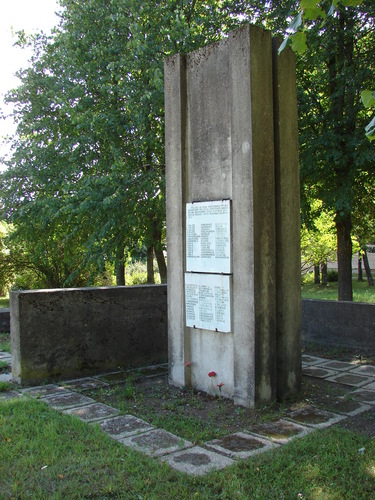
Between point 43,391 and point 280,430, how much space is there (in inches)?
133

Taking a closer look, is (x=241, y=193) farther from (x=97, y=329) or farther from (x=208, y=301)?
(x=97, y=329)

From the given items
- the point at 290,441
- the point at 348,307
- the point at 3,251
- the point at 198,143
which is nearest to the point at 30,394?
the point at 290,441

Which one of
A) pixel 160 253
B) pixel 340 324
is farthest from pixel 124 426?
pixel 160 253

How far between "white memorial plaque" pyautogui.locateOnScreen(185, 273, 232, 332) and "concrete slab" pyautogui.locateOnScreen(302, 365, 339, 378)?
2.15 m

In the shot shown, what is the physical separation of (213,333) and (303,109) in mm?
6964

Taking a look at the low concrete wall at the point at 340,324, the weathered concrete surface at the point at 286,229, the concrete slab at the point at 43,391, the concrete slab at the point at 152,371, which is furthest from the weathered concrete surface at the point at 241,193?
the low concrete wall at the point at 340,324

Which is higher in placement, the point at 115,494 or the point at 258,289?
the point at 258,289

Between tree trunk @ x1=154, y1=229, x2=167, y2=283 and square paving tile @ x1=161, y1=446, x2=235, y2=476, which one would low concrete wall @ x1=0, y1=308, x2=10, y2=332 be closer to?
tree trunk @ x1=154, y1=229, x2=167, y2=283

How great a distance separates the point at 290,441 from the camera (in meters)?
4.74

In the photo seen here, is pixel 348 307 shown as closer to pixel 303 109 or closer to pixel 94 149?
pixel 303 109

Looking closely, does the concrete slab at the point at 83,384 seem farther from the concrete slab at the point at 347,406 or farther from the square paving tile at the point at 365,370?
the square paving tile at the point at 365,370

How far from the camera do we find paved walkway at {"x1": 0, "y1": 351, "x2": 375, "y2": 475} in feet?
14.6

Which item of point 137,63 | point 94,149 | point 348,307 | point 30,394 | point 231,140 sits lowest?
point 30,394

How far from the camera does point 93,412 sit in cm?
579
